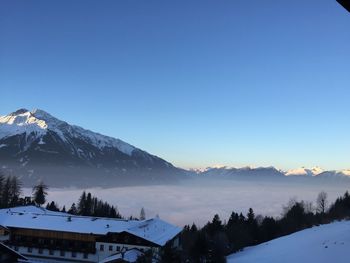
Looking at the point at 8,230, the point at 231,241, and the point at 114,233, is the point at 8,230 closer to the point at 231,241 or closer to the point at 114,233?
the point at 114,233

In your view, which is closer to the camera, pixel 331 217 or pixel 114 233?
pixel 114 233

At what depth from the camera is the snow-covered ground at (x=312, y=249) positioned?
6116 cm

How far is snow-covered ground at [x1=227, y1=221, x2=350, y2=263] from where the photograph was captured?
61156 millimetres

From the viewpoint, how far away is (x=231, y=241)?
100875mm

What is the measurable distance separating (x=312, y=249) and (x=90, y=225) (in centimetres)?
3638

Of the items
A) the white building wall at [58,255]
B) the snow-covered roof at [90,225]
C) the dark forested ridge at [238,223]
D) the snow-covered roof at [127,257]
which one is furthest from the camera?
the dark forested ridge at [238,223]

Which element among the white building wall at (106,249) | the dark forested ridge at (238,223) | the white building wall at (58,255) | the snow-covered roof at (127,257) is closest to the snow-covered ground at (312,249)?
the dark forested ridge at (238,223)

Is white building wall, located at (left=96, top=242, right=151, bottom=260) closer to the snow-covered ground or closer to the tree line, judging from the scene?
the tree line

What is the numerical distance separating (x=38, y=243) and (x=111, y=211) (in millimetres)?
66995

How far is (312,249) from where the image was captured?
223 ft

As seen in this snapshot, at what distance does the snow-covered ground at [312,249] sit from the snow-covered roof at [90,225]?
13.8m

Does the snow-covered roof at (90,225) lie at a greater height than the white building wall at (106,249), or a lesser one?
greater

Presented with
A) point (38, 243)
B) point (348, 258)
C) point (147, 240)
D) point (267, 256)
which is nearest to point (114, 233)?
point (147, 240)

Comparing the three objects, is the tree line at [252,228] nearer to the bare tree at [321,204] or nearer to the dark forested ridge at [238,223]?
the dark forested ridge at [238,223]
